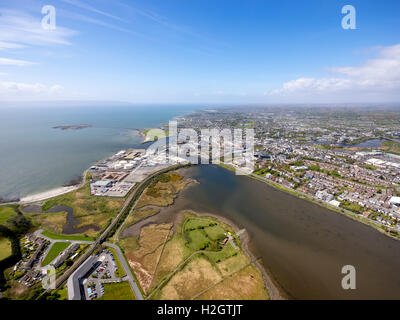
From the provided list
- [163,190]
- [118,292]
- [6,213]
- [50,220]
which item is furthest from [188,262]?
[6,213]

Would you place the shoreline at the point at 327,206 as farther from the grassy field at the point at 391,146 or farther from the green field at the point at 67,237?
the grassy field at the point at 391,146

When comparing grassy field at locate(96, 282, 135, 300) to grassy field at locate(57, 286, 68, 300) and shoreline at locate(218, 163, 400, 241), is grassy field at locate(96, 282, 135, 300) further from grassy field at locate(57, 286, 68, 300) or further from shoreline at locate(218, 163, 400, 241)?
shoreline at locate(218, 163, 400, 241)

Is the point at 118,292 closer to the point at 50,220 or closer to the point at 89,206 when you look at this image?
the point at 89,206

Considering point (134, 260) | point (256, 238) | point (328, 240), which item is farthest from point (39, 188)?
point (328, 240)

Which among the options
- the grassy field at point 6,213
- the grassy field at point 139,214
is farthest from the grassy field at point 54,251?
the grassy field at point 6,213

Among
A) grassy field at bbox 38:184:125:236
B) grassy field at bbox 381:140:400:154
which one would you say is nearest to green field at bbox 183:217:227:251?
grassy field at bbox 38:184:125:236

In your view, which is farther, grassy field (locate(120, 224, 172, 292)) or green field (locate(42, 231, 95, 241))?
green field (locate(42, 231, 95, 241))

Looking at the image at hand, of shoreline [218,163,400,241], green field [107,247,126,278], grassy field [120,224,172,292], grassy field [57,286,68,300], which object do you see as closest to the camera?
grassy field [57,286,68,300]
